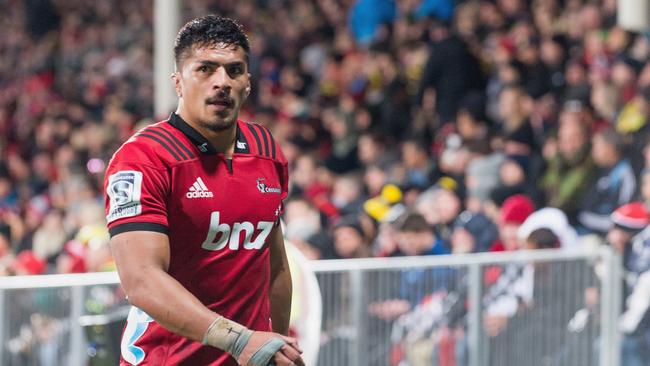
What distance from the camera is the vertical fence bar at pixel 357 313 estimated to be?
8648mm

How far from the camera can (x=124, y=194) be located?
14.0 feet

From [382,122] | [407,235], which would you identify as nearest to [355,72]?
[382,122]

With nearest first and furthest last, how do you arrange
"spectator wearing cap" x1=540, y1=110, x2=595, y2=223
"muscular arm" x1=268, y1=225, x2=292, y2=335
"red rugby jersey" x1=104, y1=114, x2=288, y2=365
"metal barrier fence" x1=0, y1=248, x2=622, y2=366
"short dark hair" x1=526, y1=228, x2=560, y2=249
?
"red rugby jersey" x1=104, y1=114, x2=288, y2=365
"muscular arm" x1=268, y1=225, x2=292, y2=335
"metal barrier fence" x1=0, y1=248, x2=622, y2=366
"short dark hair" x1=526, y1=228, x2=560, y2=249
"spectator wearing cap" x1=540, y1=110, x2=595, y2=223

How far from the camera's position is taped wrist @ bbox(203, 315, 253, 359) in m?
4.11

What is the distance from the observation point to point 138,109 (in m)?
18.5

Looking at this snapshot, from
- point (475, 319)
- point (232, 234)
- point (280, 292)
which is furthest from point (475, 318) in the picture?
point (232, 234)

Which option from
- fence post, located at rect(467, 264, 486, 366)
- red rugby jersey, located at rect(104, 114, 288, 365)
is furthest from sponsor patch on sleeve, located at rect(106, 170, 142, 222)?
fence post, located at rect(467, 264, 486, 366)

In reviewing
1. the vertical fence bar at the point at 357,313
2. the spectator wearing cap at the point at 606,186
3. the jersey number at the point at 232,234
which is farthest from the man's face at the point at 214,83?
the spectator wearing cap at the point at 606,186

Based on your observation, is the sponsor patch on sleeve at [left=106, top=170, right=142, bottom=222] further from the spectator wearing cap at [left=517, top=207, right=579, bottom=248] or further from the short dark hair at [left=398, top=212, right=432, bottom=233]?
the spectator wearing cap at [left=517, top=207, right=579, bottom=248]

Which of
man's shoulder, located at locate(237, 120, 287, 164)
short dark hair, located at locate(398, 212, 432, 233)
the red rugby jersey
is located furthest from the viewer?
short dark hair, located at locate(398, 212, 432, 233)

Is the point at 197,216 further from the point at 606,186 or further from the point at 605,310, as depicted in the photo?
the point at 606,186

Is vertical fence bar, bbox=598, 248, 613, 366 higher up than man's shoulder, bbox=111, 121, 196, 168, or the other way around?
man's shoulder, bbox=111, 121, 196, 168

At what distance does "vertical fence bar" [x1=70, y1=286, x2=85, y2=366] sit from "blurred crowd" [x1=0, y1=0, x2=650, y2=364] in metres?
1.44

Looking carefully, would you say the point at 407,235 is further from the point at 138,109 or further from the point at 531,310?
the point at 138,109
